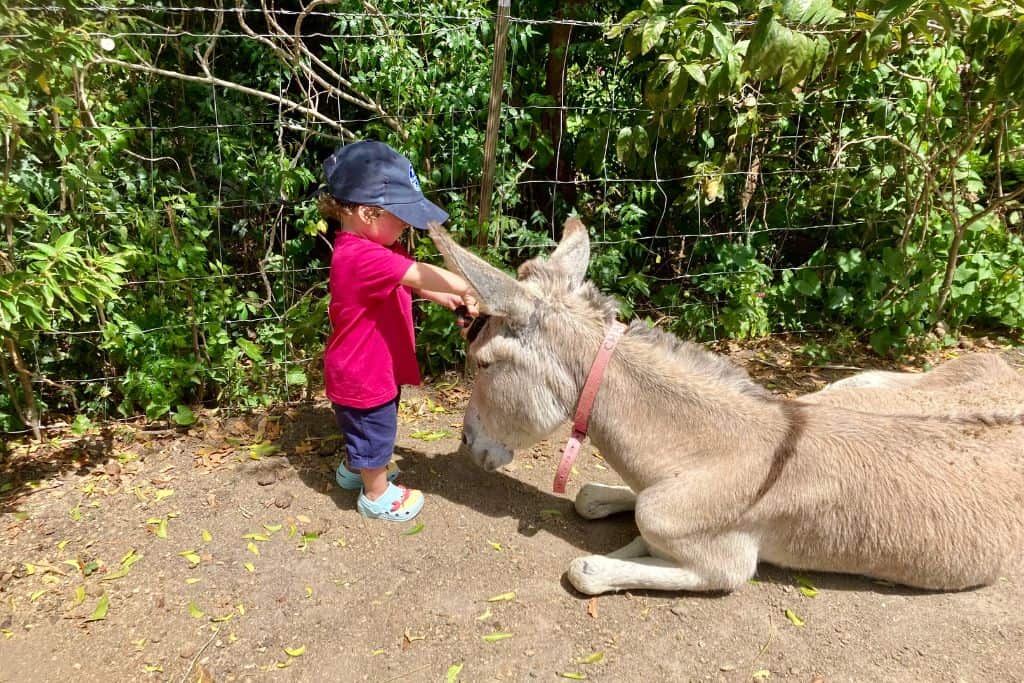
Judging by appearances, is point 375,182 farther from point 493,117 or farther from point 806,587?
point 806,587

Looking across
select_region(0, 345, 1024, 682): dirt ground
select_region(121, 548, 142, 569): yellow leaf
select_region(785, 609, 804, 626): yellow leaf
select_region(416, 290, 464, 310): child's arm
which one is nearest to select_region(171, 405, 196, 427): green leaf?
select_region(0, 345, 1024, 682): dirt ground

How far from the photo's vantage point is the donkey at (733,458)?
2.78 m

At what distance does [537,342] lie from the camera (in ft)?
9.31

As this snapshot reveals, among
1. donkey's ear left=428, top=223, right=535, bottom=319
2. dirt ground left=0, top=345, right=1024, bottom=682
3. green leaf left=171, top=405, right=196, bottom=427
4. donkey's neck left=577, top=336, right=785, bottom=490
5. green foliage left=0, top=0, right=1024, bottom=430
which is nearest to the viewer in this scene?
donkey's ear left=428, top=223, right=535, bottom=319

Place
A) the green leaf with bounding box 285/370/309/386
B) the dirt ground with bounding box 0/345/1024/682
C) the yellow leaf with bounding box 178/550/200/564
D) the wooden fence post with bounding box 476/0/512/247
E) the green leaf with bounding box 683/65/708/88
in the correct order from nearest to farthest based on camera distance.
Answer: the dirt ground with bounding box 0/345/1024/682 < the yellow leaf with bounding box 178/550/200/564 < the green leaf with bounding box 683/65/708/88 < the wooden fence post with bounding box 476/0/512/247 < the green leaf with bounding box 285/370/309/386

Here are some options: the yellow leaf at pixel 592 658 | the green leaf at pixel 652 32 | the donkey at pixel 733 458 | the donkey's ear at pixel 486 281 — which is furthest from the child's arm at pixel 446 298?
the green leaf at pixel 652 32

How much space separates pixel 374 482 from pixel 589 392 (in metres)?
1.22

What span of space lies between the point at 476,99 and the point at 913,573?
3360 millimetres

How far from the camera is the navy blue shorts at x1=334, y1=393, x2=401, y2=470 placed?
3238 millimetres

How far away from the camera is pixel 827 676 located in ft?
8.83

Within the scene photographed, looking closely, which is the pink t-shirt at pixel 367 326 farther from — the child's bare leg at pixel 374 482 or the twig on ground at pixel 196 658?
the twig on ground at pixel 196 658

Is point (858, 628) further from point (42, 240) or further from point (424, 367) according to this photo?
point (42, 240)

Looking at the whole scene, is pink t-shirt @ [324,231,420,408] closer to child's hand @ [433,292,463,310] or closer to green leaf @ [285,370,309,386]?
child's hand @ [433,292,463,310]

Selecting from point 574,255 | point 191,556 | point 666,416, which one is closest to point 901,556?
point 666,416
